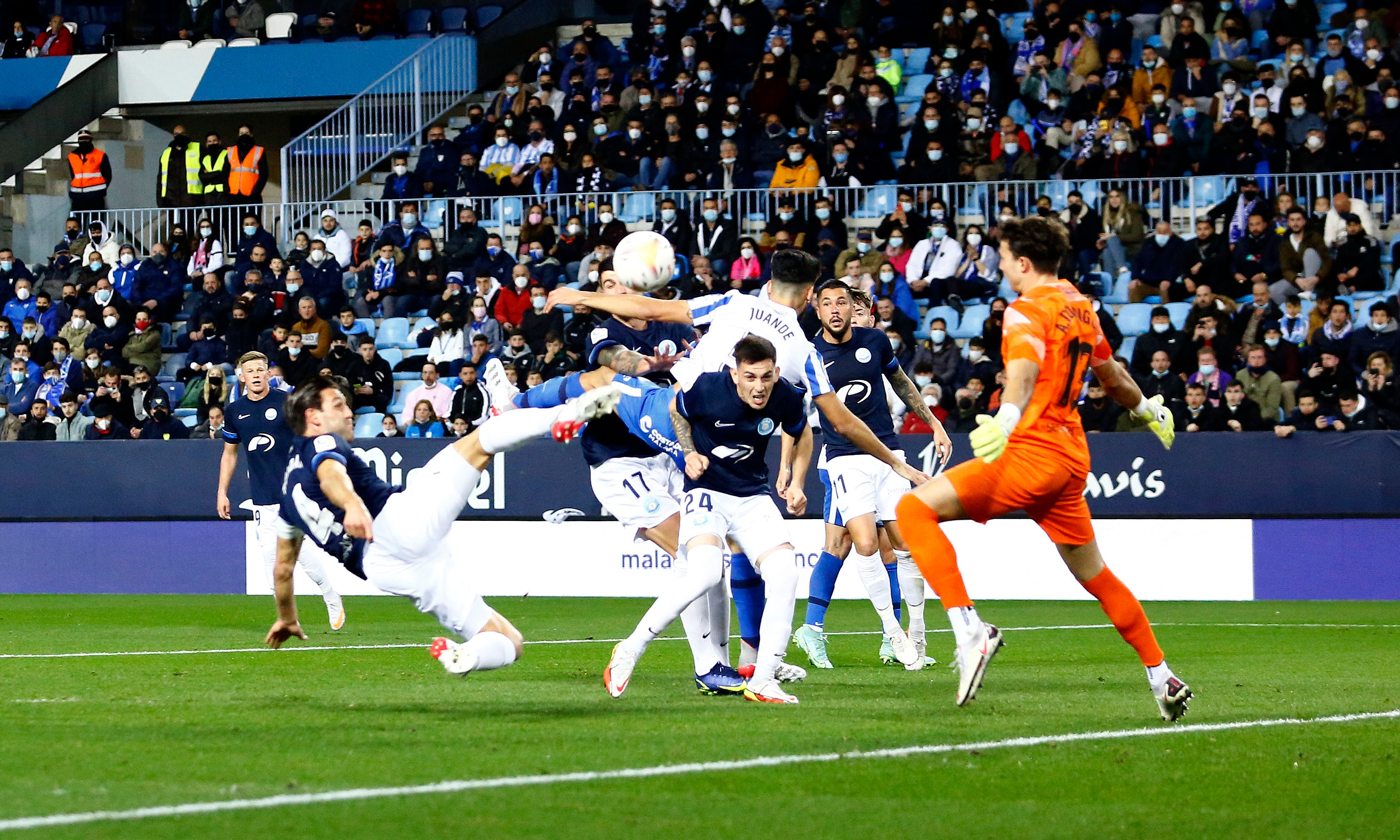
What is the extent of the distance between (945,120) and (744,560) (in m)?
15.1

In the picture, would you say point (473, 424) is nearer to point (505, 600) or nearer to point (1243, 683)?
point (505, 600)

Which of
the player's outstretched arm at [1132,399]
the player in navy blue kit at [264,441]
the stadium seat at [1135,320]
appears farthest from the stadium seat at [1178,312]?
the player's outstretched arm at [1132,399]

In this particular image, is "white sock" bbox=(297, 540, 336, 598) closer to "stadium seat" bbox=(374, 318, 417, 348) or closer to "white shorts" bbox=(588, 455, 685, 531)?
"white shorts" bbox=(588, 455, 685, 531)

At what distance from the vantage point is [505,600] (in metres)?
18.8

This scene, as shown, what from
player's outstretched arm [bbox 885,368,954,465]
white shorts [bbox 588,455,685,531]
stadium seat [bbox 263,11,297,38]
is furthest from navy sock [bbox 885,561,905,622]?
stadium seat [bbox 263,11,297,38]

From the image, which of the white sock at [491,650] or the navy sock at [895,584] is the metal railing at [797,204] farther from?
the white sock at [491,650]

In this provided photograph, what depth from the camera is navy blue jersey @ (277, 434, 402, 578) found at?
7.77 m

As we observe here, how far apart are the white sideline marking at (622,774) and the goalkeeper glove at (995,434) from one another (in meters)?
1.12

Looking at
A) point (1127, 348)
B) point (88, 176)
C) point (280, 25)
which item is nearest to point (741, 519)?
point (1127, 348)

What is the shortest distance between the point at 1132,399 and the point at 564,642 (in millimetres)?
5589

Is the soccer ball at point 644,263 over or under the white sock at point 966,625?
over

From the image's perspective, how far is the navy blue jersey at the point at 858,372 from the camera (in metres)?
Result: 11.0

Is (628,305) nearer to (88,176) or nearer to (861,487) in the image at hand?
(861,487)

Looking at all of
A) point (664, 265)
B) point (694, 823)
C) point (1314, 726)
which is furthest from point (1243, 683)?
point (694, 823)
